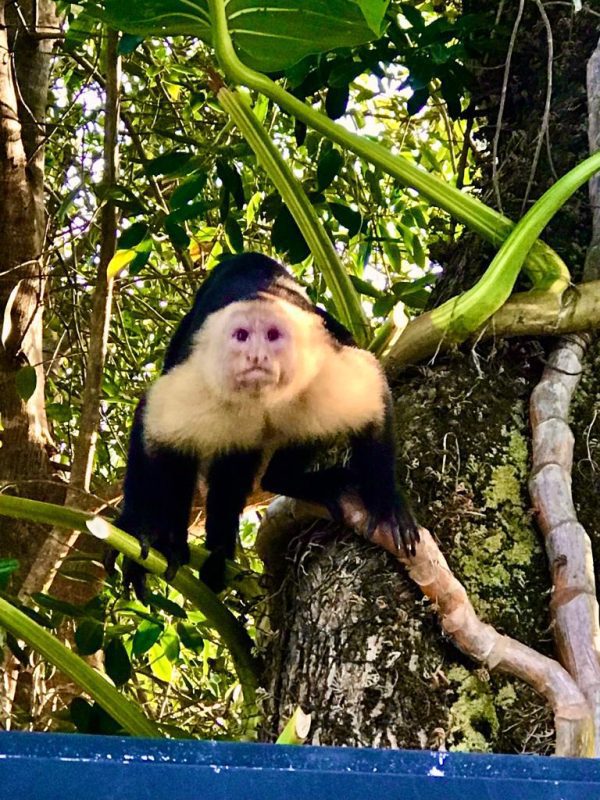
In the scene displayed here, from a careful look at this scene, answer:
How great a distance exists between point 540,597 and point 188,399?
0.74m

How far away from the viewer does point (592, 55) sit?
231 centimetres

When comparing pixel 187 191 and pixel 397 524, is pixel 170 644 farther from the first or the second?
pixel 187 191

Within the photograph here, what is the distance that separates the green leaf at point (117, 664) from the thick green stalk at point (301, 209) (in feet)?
2.72

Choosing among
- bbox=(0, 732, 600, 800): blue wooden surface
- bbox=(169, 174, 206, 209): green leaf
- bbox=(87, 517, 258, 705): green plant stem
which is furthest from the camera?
bbox=(169, 174, 206, 209): green leaf

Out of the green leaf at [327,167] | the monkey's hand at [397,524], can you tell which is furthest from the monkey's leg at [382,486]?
the green leaf at [327,167]

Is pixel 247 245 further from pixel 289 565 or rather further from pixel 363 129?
pixel 289 565

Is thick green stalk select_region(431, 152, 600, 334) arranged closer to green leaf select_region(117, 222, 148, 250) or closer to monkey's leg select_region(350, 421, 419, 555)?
monkey's leg select_region(350, 421, 419, 555)

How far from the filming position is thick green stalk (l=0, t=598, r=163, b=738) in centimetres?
175

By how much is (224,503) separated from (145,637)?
0.34 meters

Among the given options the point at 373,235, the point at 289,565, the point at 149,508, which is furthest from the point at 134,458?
the point at 373,235

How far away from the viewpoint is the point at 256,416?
6.54 ft

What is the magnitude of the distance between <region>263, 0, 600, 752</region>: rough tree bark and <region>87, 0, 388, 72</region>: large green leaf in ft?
1.67

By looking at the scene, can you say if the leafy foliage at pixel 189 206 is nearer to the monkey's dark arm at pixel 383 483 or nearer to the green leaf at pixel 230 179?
the green leaf at pixel 230 179

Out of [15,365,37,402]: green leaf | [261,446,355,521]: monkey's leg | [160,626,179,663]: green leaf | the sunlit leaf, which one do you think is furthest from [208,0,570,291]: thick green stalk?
[160,626,179,663]: green leaf
